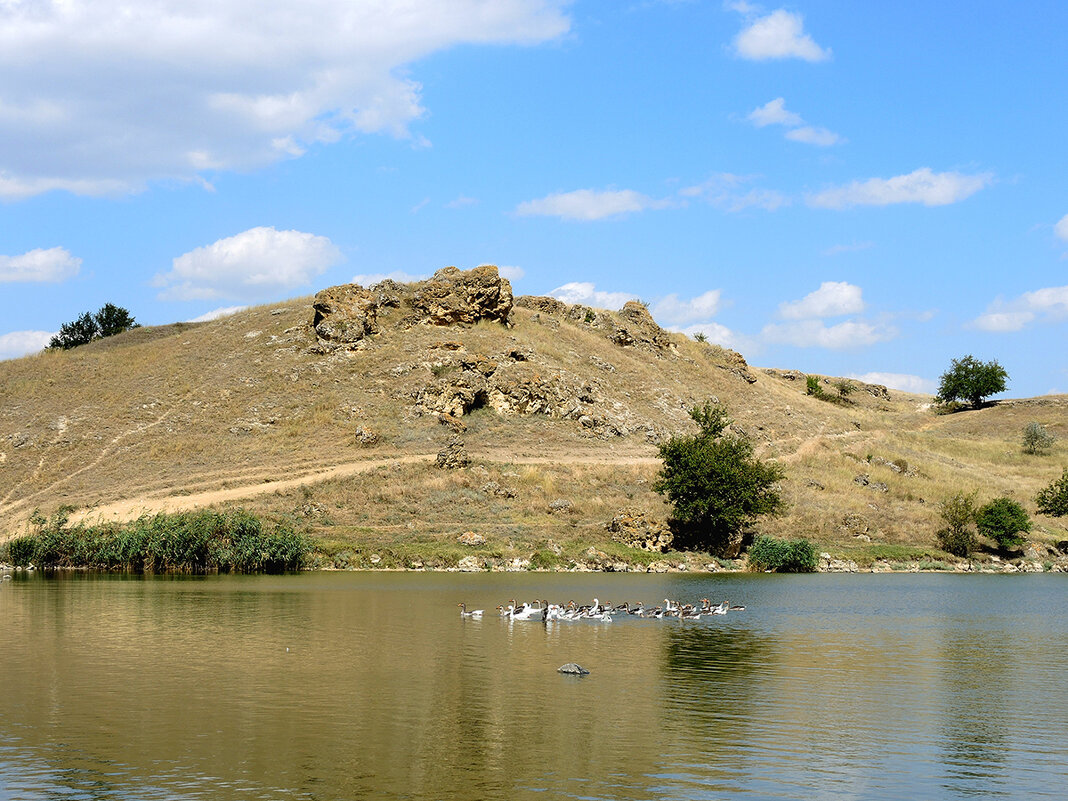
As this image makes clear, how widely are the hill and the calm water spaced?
24162 mm

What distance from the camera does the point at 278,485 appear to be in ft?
233

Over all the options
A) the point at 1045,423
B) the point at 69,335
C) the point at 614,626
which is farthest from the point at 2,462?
the point at 1045,423

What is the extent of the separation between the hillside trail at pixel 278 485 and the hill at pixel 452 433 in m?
0.32

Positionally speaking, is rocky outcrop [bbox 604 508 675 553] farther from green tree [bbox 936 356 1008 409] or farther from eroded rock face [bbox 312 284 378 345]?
green tree [bbox 936 356 1008 409]

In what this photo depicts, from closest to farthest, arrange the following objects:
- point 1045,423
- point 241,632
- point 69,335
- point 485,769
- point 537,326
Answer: point 485,769, point 241,632, point 537,326, point 1045,423, point 69,335

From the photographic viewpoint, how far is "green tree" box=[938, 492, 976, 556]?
66075 millimetres

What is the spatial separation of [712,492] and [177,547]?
31394 millimetres

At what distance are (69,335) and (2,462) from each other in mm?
51856

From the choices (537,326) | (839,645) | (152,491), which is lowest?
(839,645)

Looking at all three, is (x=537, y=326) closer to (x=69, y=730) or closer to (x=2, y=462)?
(x=2, y=462)

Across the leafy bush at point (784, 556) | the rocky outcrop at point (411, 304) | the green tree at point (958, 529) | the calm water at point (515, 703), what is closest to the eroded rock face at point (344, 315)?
the rocky outcrop at point (411, 304)

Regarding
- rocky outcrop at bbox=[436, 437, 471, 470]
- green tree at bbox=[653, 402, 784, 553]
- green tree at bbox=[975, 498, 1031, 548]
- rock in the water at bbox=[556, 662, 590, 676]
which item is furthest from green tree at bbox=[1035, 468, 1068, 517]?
rock in the water at bbox=[556, 662, 590, 676]

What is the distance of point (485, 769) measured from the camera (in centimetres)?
1767

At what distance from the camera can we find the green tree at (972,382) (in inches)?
5399
